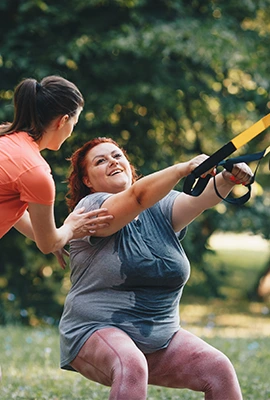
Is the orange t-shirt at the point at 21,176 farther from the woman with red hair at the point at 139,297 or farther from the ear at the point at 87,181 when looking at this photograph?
the ear at the point at 87,181

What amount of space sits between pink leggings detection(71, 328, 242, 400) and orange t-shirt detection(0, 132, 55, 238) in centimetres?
68

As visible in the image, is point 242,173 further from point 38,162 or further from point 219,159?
point 38,162

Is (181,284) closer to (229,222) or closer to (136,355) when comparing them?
(136,355)

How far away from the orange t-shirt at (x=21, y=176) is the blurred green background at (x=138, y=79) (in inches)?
197

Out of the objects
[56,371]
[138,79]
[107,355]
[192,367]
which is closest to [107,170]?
[107,355]

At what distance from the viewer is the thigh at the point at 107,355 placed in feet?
10.6

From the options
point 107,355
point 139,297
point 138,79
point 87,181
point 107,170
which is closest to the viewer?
point 107,355

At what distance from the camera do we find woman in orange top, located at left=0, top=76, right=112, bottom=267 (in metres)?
3.24

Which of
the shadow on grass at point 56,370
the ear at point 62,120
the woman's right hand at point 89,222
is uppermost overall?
the ear at point 62,120

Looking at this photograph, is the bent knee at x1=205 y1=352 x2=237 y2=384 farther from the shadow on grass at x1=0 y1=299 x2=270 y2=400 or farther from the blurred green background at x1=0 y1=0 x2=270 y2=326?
the blurred green background at x1=0 y1=0 x2=270 y2=326

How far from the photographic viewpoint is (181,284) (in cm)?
362

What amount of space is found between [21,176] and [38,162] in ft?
0.32

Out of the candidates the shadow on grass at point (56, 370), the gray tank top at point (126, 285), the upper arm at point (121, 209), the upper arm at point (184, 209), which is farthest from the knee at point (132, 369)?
the shadow on grass at point (56, 370)

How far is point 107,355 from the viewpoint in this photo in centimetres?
328
